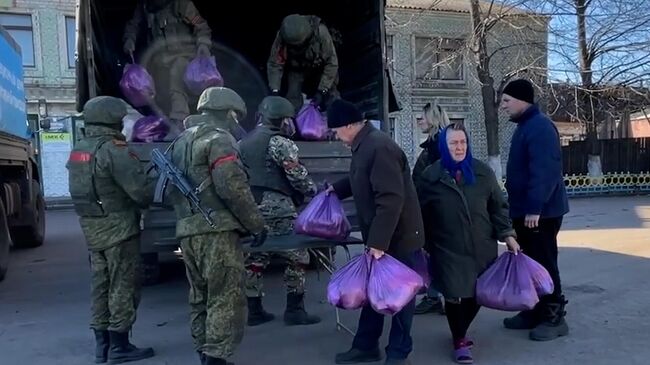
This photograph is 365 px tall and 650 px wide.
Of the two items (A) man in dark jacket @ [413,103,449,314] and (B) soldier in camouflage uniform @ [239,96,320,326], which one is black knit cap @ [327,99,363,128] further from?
(A) man in dark jacket @ [413,103,449,314]

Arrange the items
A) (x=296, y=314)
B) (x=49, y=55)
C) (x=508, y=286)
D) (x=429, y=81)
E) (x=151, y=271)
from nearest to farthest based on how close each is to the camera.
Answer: (x=508, y=286) < (x=296, y=314) < (x=151, y=271) < (x=49, y=55) < (x=429, y=81)

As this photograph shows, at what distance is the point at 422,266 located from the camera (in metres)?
3.80

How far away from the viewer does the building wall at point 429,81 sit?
20.9 meters

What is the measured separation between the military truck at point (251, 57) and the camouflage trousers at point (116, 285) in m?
0.69

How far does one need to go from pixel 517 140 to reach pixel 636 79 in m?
15.1

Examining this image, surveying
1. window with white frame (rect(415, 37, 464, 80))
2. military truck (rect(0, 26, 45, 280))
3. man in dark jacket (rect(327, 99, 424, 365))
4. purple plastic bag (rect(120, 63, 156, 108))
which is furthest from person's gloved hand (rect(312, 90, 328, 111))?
window with white frame (rect(415, 37, 464, 80))

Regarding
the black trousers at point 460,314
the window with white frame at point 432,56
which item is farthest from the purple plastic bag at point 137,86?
the window with white frame at point 432,56

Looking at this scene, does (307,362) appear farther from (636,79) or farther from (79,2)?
(636,79)

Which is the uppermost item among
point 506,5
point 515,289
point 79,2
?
point 506,5

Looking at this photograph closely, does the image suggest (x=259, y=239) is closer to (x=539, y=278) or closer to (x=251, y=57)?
(x=539, y=278)

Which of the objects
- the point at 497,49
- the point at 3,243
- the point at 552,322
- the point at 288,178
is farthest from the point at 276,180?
the point at 497,49

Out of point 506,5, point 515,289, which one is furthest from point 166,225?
point 506,5

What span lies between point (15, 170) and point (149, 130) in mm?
3999

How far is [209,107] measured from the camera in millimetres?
3674
